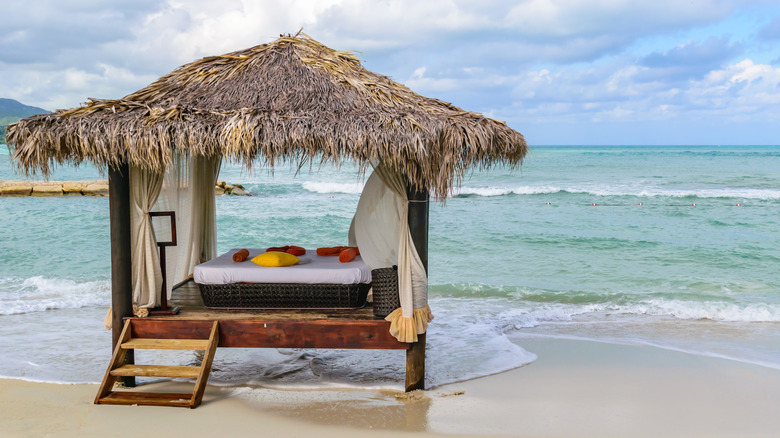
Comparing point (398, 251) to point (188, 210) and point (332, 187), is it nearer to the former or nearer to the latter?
point (188, 210)

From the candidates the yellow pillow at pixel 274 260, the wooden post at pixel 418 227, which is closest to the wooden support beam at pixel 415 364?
the wooden post at pixel 418 227

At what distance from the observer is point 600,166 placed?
30172mm

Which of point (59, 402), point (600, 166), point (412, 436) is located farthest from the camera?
point (600, 166)

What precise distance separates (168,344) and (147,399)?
0.35 m

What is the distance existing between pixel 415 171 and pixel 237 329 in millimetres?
1506

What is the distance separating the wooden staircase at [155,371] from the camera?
4.07 m

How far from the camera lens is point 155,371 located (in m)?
4.15

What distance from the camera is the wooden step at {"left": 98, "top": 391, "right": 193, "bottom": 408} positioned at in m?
4.05

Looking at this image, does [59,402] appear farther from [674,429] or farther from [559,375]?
[674,429]

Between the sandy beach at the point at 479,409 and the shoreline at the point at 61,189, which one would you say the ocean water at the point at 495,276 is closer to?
the sandy beach at the point at 479,409

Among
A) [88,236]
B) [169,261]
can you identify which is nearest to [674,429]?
[169,261]

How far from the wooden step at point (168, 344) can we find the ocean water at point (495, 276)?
0.59 meters

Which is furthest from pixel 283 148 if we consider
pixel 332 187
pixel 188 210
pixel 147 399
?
pixel 332 187

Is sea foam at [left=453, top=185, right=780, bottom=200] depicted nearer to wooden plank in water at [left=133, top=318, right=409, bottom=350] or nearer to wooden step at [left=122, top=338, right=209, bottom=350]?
wooden plank in water at [left=133, top=318, right=409, bottom=350]
